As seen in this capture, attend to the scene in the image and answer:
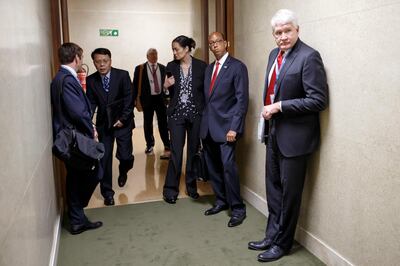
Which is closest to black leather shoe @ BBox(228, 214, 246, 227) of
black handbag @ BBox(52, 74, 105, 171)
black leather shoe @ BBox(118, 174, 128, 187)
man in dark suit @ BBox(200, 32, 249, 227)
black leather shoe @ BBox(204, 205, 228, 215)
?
man in dark suit @ BBox(200, 32, 249, 227)

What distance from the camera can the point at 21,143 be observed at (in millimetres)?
1423

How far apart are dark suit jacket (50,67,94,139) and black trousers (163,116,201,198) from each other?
0.94 metres

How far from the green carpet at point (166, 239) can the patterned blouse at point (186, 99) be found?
870 millimetres

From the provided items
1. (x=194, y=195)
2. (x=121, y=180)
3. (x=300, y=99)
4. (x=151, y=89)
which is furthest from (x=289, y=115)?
(x=151, y=89)

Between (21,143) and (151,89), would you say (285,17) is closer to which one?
(21,143)

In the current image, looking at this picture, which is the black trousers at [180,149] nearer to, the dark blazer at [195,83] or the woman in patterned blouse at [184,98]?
the woman in patterned blouse at [184,98]

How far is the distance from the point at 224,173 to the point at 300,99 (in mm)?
1139

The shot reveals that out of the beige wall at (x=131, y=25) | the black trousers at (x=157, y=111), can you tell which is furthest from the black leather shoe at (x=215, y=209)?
the beige wall at (x=131, y=25)

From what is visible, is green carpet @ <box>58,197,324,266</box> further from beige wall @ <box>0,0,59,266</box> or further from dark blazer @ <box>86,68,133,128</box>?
dark blazer @ <box>86,68,133,128</box>

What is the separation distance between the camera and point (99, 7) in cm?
727

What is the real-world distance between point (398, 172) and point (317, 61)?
789 millimetres

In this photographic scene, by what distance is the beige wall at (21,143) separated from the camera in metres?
1.12

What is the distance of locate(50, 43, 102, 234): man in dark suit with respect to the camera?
2.62 metres

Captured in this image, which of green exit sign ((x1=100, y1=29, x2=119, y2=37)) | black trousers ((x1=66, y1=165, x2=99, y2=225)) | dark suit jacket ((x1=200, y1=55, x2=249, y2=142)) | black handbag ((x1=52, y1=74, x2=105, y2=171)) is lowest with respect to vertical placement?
black trousers ((x1=66, y1=165, x2=99, y2=225))
